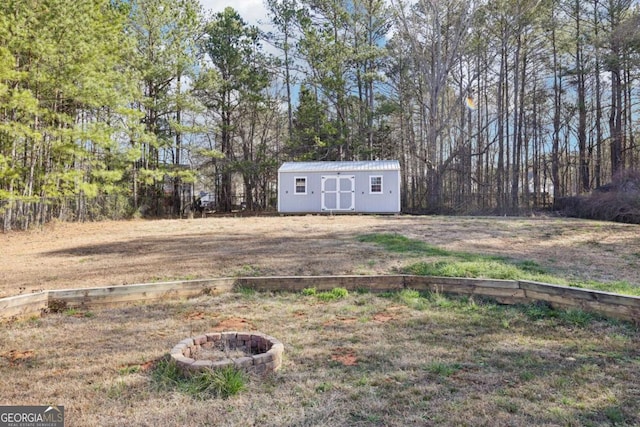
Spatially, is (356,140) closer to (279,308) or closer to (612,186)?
(612,186)

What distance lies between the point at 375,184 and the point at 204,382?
50.2 feet

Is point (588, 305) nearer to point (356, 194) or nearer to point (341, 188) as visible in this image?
point (356, 194)

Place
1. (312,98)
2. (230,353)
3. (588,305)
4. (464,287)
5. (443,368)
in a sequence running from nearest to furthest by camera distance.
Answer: (443,368), (230,353), (588,305), (464,287), (312,98)

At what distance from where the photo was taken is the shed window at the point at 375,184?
17.0 m

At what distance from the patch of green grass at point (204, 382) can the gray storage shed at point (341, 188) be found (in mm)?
14950

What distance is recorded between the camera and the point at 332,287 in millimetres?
4551

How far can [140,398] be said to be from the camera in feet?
7.13

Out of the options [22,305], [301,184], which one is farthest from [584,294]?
[301,184]

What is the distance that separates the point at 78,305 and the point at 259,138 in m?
22.4

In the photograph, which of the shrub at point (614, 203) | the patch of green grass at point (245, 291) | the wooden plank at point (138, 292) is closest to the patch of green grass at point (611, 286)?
the patch of green grass at point (245, 291)

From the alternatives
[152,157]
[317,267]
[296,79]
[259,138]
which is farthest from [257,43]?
[317,267]

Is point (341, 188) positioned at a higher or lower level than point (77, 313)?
higher

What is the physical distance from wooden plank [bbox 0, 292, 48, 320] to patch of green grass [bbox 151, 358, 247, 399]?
82.6 inches

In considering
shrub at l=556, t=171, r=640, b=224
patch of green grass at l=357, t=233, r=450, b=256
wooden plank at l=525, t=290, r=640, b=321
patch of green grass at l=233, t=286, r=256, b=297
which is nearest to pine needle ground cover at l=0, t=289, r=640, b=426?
wooden plank at l=525, t=290, r=640, b=321
